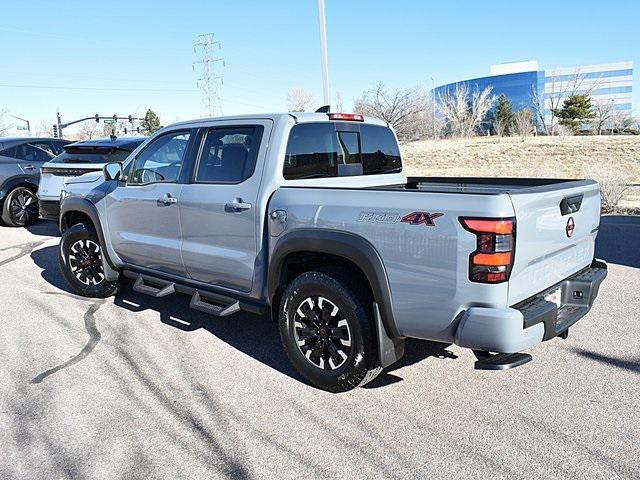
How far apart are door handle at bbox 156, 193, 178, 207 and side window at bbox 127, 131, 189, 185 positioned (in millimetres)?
153

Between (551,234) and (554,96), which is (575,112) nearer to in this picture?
(554,96)

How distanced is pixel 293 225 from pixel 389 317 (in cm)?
96

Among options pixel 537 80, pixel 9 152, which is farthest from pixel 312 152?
pixel 537 80

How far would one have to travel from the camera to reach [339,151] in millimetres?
4551

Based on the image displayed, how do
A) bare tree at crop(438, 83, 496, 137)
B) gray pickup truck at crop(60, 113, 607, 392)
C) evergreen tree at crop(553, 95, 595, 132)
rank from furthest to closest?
bare tree at crop(438, 83, 496, 137) → evergreen tree at crop(553, 95, 595, 132) → gray pickup truck at crop(60, 113, 607, 392)

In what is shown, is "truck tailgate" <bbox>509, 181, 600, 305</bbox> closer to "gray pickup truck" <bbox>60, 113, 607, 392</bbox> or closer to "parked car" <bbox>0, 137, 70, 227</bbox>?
"gray pickup truck" <bbox>60, 113, 607, 392</bbox>

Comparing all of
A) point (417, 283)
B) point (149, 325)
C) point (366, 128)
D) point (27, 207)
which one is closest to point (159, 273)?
point (149, 325)

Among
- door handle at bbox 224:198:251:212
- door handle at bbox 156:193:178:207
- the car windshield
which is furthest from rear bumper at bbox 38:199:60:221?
door handle at bbox 224:198:251:212

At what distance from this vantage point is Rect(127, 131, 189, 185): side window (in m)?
4.85

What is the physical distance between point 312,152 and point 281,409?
1.99 m

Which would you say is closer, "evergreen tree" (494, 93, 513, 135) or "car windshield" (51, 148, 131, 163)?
"car windshield" (51, 148, 131, 163)

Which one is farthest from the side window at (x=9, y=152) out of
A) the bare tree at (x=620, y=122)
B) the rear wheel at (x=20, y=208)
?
the bare tree at (x=620, y=122)

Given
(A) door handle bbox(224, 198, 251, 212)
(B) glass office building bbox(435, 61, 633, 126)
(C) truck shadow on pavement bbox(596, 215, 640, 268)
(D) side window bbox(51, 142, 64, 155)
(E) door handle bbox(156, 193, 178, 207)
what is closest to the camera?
(A) door handle bbox(224, 198, 251, 212)

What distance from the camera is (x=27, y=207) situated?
37.6 feet
